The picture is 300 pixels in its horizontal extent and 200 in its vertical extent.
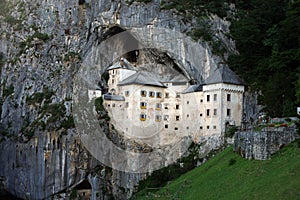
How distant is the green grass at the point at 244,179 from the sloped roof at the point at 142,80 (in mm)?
18556

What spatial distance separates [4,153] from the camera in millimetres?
72250

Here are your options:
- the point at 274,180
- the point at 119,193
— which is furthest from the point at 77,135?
the point at 274,180

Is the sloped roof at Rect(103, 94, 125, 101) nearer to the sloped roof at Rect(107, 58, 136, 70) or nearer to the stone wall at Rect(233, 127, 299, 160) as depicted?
the sloped roof at Rect(107, 58, 136, 70)

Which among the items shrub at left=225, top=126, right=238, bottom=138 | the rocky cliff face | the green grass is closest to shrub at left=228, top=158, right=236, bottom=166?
the green grass

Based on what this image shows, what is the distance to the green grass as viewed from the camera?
98.9ft

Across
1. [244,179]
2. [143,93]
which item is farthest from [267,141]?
[143,93]

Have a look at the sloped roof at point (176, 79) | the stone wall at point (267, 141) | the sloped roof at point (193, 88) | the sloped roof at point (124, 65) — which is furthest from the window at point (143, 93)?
the stone wall at point (267, 141)

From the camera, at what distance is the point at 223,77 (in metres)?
55.7

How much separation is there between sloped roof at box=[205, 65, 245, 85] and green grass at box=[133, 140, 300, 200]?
1255 centimetres

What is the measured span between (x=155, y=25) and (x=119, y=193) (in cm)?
2175

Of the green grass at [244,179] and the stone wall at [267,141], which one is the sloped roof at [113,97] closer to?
the green grass at [244,179]

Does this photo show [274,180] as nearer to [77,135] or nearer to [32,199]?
[77,135]

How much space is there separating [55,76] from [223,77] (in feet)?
89.3

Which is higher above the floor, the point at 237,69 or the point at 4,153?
the point at 237,69
